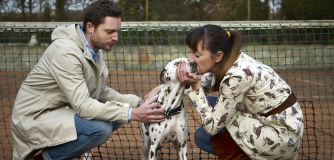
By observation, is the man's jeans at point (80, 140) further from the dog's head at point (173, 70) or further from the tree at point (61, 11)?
the tree at point (61, 11)

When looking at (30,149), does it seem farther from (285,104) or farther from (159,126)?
(285,104)

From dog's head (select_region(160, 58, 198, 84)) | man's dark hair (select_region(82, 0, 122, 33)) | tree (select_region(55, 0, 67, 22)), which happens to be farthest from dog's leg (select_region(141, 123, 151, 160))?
tree (select_region(55, 0, 67, 22))

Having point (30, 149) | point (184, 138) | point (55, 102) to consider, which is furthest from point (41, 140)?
point (184, 138)

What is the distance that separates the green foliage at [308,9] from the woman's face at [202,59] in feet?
34.5

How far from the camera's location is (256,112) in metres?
2.43

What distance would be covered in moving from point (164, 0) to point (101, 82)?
29.0 feet

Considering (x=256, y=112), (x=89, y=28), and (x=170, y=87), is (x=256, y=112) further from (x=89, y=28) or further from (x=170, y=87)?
(x=89, y=28)

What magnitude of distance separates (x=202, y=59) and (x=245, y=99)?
498 millimetres

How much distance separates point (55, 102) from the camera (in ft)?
8.50

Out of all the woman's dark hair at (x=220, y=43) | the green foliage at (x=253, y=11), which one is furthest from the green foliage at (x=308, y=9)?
the woman's dark hair at (x=220, y=43)

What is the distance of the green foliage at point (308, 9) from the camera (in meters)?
11.7

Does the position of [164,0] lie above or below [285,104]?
above

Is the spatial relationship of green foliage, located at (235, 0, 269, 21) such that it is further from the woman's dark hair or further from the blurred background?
the woman's dark hair

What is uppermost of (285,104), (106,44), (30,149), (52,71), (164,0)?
(164,0)
